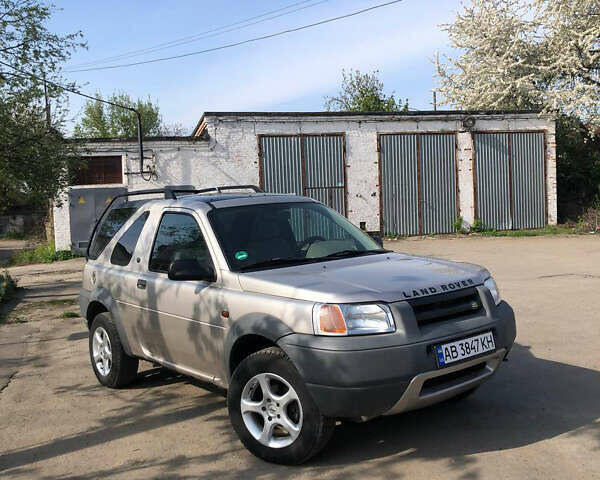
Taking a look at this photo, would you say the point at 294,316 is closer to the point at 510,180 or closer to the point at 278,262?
the point at 278,262

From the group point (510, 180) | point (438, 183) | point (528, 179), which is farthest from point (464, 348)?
point (528, 179)

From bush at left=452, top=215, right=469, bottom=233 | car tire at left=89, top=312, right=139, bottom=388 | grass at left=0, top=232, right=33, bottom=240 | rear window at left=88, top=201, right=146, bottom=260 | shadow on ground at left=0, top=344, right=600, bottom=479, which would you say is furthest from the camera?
grass at left=0, top=232, right=33, bottom=240

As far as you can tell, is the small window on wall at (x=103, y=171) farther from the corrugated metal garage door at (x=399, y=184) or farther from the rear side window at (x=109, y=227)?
the rear side window at (x=109, y=227)

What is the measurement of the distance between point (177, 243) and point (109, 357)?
151 cm

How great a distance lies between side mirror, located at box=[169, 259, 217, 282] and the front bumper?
913 mm

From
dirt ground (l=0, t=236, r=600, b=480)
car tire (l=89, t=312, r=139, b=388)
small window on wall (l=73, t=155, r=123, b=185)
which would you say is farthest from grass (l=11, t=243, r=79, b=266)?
car tire (l=89, t=312, r=139, b=388)

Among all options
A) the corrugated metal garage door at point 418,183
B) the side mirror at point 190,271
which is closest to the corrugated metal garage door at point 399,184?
the corrugated metal garage door at point 418,183

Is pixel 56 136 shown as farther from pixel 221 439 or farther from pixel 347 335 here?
pixel 347 335

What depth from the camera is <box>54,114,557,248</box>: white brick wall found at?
2114 centimetres

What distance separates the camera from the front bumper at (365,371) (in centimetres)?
351

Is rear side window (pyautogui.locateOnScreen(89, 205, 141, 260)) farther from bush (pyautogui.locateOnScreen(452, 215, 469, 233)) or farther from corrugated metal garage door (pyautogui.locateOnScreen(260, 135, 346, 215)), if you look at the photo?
bush (pyautogui.locateOnScreen(452, 215, 469, 233))

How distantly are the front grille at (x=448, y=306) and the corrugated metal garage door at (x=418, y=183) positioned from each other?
1870 centimetres

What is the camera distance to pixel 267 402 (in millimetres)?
3938

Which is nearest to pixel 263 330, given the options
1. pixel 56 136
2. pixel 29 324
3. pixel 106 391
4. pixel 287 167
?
pixel 106 391
